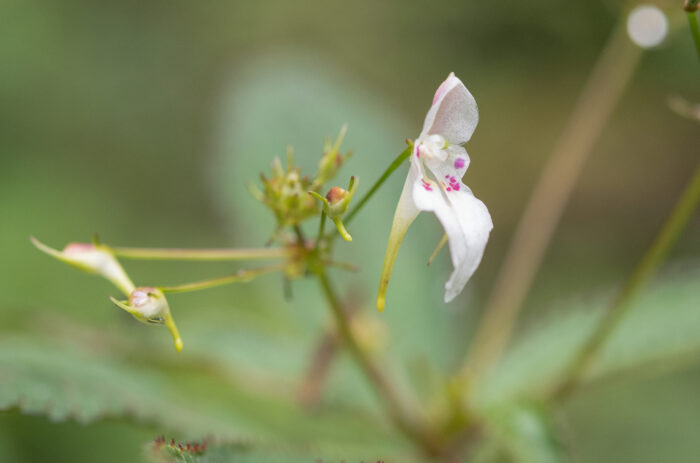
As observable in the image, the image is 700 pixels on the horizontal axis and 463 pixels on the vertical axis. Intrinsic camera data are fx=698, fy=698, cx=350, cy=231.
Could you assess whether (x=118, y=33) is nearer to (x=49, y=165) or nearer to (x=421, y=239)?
(x=49, y=165)

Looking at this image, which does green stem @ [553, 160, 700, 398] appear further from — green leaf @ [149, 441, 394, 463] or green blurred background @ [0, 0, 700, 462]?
green leaf @ [149, 441, 394, 463]

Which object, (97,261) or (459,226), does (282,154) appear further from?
(459,226)

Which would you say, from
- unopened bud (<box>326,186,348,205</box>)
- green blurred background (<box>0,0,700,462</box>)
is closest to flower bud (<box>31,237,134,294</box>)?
unopened bud (<box>326,186,348,205</box>)

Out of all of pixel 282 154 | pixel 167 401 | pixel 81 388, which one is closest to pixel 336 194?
pixel 81 388

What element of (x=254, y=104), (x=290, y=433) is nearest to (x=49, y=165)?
(x=254, y=104)

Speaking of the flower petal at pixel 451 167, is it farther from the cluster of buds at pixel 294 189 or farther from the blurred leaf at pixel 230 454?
the blurred leaf at pixel 230 454

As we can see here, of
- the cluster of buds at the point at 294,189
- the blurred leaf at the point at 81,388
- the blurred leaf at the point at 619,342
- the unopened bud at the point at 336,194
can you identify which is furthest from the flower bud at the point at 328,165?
the blurred leaf at the point at 619,342
